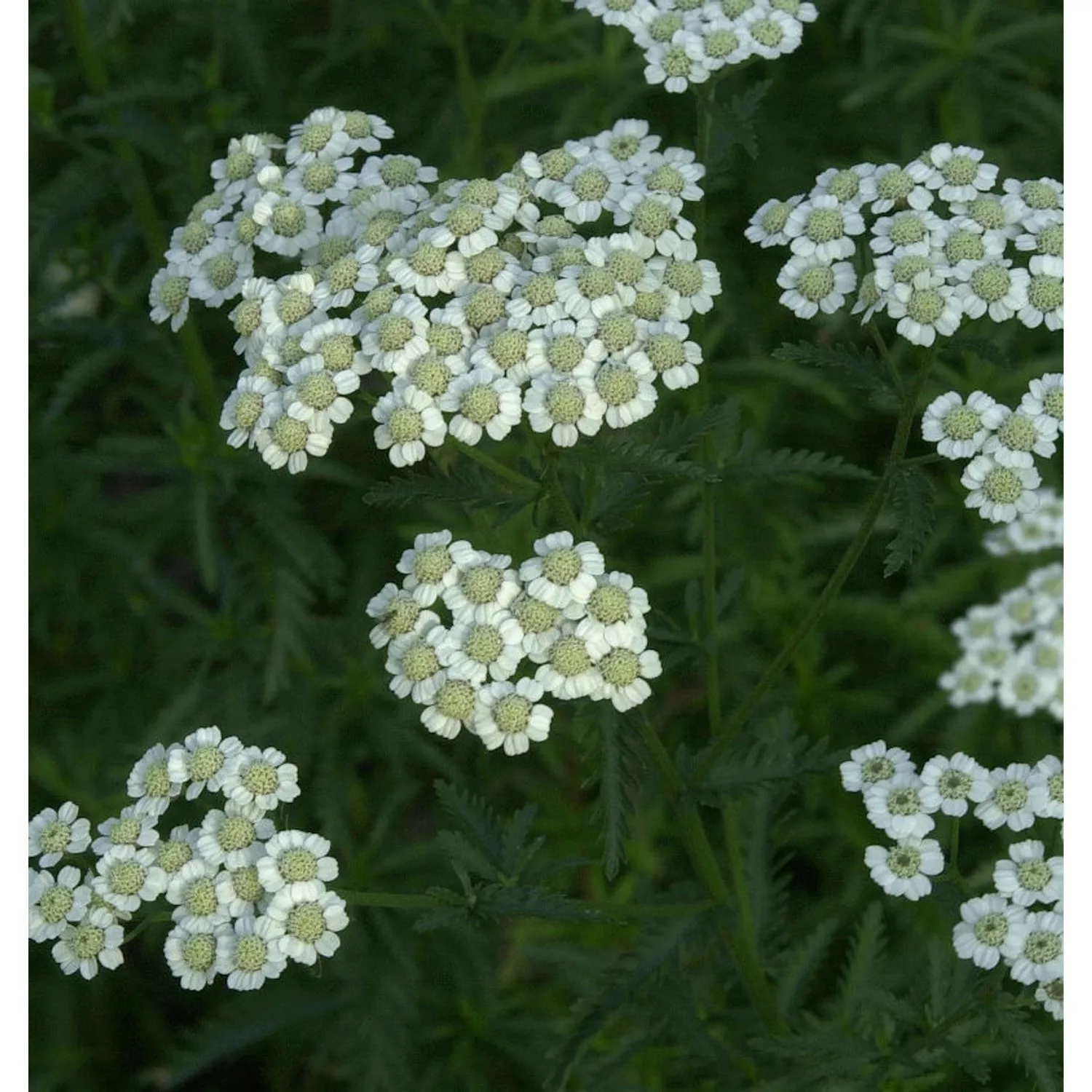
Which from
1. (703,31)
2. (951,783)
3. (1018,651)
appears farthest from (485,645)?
(1018,651)

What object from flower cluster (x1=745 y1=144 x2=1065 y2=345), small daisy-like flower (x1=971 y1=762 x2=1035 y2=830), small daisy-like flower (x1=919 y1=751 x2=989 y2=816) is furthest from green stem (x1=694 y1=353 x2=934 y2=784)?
small daisy-like flower (x1=971 y1=762 x2=1035 y2=830)

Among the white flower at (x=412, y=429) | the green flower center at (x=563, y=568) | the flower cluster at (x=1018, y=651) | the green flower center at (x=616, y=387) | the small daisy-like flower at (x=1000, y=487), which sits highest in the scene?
the green flower center at (x=616, y=387)

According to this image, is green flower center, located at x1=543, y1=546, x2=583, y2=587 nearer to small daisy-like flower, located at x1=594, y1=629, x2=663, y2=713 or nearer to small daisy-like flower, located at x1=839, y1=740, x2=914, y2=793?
small daisy-like flower, located at x1=594, y1=629, x2=663, y2=713

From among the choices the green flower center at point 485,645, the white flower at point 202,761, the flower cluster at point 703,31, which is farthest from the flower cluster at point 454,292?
the white flower at point 202,761

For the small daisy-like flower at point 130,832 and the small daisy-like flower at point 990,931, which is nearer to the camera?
the small daisy-like flower at point 990,931

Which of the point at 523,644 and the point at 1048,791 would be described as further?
the point at 1048,791

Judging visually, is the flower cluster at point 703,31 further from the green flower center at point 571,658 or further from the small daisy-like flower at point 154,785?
the small daisy-like flower at point 154,785

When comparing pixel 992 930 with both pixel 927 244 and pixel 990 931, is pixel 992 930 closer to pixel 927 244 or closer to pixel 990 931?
pixel 990 931

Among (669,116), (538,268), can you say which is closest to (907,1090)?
(538,268)
